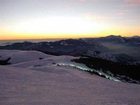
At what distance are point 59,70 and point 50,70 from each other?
102 centimetres

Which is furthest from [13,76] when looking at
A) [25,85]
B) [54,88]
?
[54,88]

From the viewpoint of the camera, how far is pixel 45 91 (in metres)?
17.2

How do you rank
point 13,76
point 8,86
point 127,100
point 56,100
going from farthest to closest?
point 13,76
point 8,86
point 127,100
point 56,100

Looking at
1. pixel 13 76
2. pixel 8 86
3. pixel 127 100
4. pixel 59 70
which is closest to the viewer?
pixel 127 100

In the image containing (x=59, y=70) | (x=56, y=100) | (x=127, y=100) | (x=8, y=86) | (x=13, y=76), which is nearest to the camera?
(x=56, y=100)

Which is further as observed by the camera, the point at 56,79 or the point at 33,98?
the point at 56,79

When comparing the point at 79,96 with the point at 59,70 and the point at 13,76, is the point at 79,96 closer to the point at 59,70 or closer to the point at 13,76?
the point at 13,76

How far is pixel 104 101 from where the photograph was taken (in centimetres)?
1544

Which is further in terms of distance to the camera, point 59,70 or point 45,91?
point 59,70

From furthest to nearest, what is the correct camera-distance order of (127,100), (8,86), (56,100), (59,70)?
(59,70) < (8,86) < (127,100) < (56,100)

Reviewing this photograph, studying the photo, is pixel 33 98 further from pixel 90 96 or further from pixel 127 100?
pixel 127 100

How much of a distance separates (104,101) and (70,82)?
6.55 m

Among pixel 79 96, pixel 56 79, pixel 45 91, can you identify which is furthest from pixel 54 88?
pixel 56 79

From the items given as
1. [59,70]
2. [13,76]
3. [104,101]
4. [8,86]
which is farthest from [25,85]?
[59,70]
